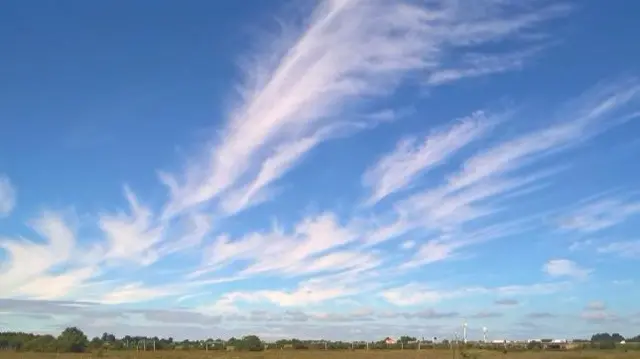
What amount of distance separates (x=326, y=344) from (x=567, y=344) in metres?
42.8

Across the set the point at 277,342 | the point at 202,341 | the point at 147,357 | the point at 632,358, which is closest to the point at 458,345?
the point at 632,358

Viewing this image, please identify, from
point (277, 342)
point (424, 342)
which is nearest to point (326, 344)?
point (277, 342)

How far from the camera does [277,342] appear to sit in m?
122

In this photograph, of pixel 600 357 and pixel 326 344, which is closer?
pixel 600 357

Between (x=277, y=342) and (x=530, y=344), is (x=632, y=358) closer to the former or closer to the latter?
(x=530, y=344)

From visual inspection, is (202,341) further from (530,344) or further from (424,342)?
(530,344)

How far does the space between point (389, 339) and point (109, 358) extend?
68.7m

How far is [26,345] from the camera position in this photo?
376ft

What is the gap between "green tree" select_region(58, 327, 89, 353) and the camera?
354 ft

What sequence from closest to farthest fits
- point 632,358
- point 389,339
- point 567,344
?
point 632,358 → point 567,344 → point 389,339

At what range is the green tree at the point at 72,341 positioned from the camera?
4242 inches

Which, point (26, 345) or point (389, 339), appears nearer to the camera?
point (26, 345)

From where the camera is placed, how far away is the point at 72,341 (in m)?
111

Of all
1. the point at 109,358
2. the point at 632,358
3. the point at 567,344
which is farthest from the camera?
the point at 567,344
